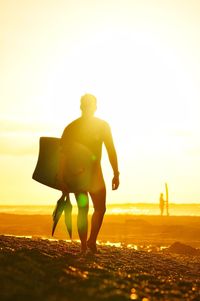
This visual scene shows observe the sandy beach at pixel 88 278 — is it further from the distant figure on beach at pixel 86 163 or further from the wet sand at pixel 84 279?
the distant figure on beach at pixel 86 163

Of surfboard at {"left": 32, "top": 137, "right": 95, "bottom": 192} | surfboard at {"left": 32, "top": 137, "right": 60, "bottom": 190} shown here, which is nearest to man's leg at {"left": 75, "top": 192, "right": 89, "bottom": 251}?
surfboard at {"left": 32, "top": 137, "right": 95, "bottom": 192}

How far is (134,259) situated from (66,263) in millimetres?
2427

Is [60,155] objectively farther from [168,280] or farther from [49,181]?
[168,280]

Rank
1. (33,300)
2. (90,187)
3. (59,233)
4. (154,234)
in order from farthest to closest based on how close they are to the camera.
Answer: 1. (59,233)
2. (154,234)
3. (90,187)
4. (33,300)

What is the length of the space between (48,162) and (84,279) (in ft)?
9.97

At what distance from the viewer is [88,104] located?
8.48m

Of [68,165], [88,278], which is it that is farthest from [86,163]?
[88,278]

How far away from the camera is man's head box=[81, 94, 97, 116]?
846 cm

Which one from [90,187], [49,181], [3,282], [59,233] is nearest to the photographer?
[3,282]

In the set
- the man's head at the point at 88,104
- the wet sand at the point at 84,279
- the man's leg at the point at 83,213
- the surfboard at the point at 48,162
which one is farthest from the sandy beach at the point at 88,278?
the man's head at the point at 88,104

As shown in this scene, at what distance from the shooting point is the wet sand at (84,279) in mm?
5359

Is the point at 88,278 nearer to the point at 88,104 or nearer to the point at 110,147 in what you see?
the point at 110,147

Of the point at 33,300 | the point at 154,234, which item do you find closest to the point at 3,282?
the point at 33,300

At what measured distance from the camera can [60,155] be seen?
8438mm
